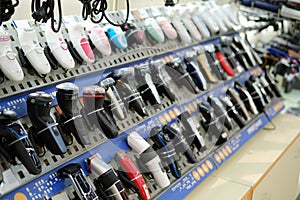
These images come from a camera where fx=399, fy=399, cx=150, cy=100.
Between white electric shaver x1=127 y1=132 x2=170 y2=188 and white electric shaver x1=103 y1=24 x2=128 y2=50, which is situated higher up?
white electric shaver x1=103 y1=24 x2=128 y2=50

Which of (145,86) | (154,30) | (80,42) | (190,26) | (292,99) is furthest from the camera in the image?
(292,99)

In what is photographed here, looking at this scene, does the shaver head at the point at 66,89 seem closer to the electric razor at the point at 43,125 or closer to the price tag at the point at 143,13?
the electric razor at the point at 43,125

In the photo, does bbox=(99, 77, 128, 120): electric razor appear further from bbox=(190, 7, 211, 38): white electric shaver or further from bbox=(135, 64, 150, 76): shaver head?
bbox=(190, 7, 211, 38): white electric shaver

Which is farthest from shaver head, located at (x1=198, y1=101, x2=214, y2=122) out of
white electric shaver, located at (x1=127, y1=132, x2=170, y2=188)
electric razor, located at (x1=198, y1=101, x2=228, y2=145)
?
white electric shaver, located at (x1=127, y1=132, x2=170, y2=188)

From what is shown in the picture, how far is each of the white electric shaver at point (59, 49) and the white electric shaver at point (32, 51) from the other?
8 centimetres

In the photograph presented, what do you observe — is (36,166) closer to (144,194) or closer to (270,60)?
(144,194)

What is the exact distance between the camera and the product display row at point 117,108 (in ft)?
4.54

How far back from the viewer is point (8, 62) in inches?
53.6

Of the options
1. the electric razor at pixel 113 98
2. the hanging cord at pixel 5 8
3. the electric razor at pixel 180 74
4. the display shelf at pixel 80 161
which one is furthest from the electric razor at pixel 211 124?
the hanging cord at pixel 5 8

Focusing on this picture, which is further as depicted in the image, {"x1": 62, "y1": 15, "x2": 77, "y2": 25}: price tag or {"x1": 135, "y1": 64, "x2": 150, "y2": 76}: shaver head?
{"x1": 135, "y1": 64, "x2": 150, "y2": 76}: shaver head

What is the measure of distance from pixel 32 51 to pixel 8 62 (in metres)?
0.13

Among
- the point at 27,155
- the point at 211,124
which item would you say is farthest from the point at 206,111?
the point at 27,155

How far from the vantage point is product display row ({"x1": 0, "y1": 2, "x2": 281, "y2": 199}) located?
138 centimetres

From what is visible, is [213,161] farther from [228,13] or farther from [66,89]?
[228,13]
